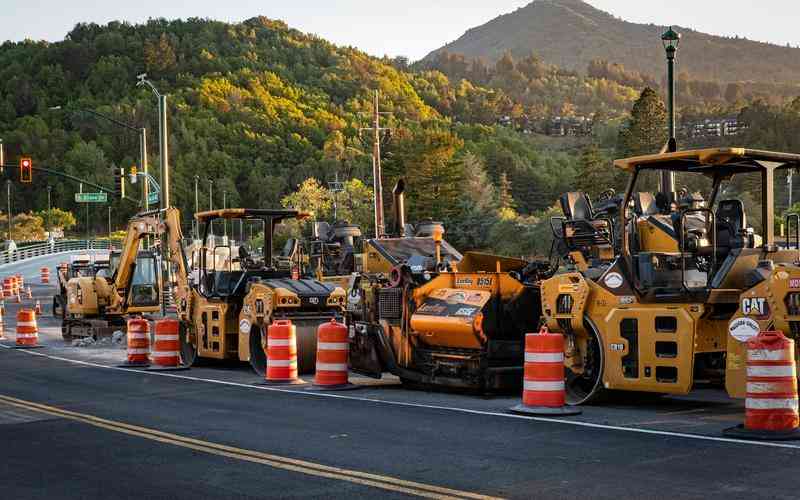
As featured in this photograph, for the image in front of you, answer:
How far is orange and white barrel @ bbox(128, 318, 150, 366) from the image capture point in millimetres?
23562

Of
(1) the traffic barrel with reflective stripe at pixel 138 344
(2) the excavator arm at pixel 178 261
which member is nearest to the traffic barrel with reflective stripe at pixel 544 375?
(1) the traffic barrel with reflective stripe at pixel 138 344

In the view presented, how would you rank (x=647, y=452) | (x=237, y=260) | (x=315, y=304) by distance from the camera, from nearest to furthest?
(x=647, y=452), (x=315, y=304), (x=237, y=260)

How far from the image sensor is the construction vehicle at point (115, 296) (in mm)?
33312

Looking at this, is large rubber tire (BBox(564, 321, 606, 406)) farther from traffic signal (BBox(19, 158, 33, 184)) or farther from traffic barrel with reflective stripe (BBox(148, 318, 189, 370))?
traffic signal (BBox(19, 158, 33, 184))

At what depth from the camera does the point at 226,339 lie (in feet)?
74.9

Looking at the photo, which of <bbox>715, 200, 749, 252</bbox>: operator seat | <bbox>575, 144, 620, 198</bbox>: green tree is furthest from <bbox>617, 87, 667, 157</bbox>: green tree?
<bbox>715, 200, 749, 252</bbox>: operator seat

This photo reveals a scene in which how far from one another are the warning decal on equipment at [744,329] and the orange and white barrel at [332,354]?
6698mm

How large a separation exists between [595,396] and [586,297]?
4.20 ft

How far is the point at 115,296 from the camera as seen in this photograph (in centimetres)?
3381

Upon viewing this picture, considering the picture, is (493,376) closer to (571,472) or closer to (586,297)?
(586,297)

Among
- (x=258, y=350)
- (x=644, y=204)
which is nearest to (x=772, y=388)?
(x=644, y=204)

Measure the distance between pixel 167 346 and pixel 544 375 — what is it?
10.9 meters

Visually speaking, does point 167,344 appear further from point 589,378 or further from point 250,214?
point 589,378

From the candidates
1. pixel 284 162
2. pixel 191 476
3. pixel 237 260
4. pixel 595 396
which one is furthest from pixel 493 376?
pixel 284 162
